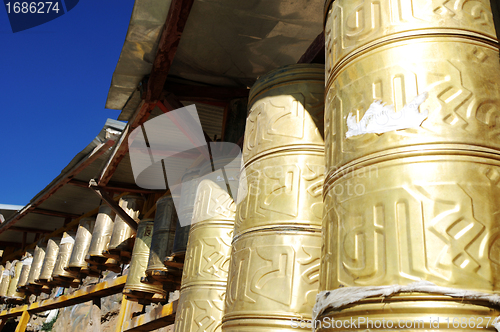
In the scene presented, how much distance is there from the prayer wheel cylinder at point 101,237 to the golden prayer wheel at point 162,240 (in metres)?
2.47

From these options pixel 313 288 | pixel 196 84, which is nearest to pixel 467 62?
pixel 313 288

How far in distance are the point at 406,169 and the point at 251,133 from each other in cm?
174

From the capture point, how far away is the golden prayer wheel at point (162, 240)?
628 centimetres

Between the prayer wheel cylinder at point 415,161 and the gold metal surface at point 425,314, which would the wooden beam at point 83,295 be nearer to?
the prayer wheel cylinder at point 415,161

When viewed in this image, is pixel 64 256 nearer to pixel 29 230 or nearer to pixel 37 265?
pixel 37 265

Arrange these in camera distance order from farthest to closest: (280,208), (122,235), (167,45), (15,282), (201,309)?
1. (15,282)
2. (122,235)
3. (167,45)
4. (201,309)
5. (280,208)

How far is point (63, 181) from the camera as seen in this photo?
389 inches

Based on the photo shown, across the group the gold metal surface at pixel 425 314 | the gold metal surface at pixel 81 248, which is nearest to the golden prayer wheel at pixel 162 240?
the gold metal surface at pixel 81 248

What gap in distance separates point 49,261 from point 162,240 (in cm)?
656

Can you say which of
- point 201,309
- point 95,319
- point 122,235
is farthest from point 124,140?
point 95,319

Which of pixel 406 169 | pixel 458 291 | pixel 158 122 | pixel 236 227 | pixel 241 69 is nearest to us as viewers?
pixel 458 291

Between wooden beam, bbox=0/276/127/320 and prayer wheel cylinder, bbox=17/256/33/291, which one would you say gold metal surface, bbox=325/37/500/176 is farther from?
prayer wheel cylinder, bbox=17/256/33/291

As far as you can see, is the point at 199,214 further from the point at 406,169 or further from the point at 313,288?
the point at 406,169

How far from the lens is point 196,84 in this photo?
6.38 m
